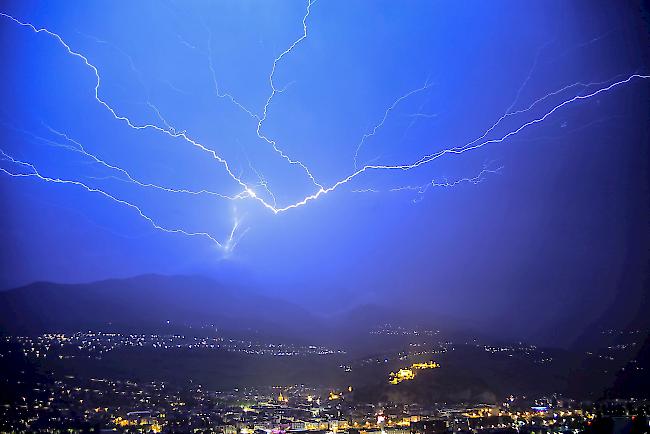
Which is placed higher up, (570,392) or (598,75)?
(598,75)

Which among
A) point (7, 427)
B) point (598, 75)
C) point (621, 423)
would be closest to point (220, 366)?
point (7, 427)

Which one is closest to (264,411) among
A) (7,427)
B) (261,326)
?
(7,427)

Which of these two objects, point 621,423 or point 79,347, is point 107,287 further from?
point 621,423

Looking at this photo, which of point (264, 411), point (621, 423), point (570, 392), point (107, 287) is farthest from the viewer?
point (107, 287)

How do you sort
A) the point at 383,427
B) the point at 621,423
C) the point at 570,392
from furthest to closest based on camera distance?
the point at 570,392 < the point at 383,427 < the point at 621,423

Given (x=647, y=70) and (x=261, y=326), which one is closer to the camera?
(x=647, y=70)

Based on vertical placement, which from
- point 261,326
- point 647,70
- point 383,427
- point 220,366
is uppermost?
point 647,70

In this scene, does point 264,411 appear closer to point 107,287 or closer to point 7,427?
point 7,427
